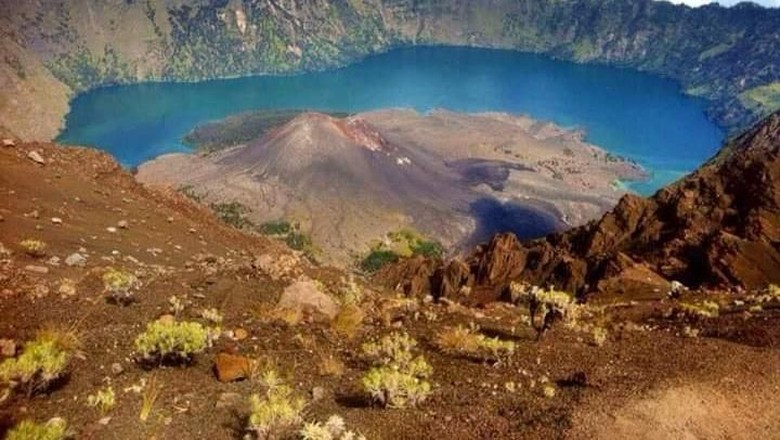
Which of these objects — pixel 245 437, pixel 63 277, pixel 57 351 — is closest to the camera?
pixel 245 437

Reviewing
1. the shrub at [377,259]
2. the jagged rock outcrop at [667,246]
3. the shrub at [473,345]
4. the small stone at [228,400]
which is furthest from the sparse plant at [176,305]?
the shrub at [377,259]

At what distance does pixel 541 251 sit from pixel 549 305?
38.5m

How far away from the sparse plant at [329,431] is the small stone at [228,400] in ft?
6.83

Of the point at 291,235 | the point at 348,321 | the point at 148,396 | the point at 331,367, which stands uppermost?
the point at 148,396

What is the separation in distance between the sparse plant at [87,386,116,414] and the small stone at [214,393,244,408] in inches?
78.0

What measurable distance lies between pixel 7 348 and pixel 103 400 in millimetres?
3658

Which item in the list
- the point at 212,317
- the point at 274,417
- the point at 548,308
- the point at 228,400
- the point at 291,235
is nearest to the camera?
the point at 274,417

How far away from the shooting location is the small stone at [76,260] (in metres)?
26.4

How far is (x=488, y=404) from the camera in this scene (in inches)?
595

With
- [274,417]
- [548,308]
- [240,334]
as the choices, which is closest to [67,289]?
[240,334]

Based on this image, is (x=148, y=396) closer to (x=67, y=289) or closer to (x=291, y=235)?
(x=67, y=289)

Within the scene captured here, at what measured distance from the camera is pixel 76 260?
26844 millimetres

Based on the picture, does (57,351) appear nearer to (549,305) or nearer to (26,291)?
(26,291)

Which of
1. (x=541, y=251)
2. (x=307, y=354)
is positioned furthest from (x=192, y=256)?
(x=541, y=251)
